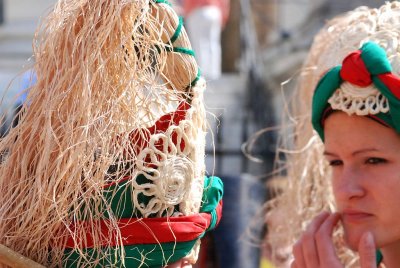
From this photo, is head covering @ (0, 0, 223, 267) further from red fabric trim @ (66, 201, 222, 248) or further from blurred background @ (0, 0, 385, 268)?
blurred background @ (0, 0, 385, 268)

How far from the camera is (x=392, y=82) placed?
220 centimetres

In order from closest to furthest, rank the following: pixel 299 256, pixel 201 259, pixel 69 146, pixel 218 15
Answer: pixel 69 146 → pixel 299 256 → pixel 201 259 → pixel 218 15

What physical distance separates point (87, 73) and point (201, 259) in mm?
2224

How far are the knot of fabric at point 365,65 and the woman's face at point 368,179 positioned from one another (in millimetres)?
98

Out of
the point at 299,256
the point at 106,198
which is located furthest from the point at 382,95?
the point at 106,198

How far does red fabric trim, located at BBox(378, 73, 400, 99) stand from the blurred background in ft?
3.52

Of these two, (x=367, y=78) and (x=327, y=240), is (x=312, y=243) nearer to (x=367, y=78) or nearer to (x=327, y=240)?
(x=327, y=240)

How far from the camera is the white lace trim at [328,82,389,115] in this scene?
222 cm

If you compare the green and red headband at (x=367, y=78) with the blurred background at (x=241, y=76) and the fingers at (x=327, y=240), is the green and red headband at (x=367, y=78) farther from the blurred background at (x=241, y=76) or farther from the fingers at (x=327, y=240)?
the blurred background at (x=241, y=76)

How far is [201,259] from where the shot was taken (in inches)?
157

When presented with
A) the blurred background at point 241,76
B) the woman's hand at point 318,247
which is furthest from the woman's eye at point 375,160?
the blurred background at point 241,76

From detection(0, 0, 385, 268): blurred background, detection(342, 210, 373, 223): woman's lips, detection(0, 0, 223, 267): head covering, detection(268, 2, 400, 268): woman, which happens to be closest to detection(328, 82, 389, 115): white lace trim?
detection(268, 2, 400, 268): woman

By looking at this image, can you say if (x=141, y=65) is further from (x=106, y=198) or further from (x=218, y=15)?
(x=218, y=15)

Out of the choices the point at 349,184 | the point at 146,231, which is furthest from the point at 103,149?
the point at 349,184
